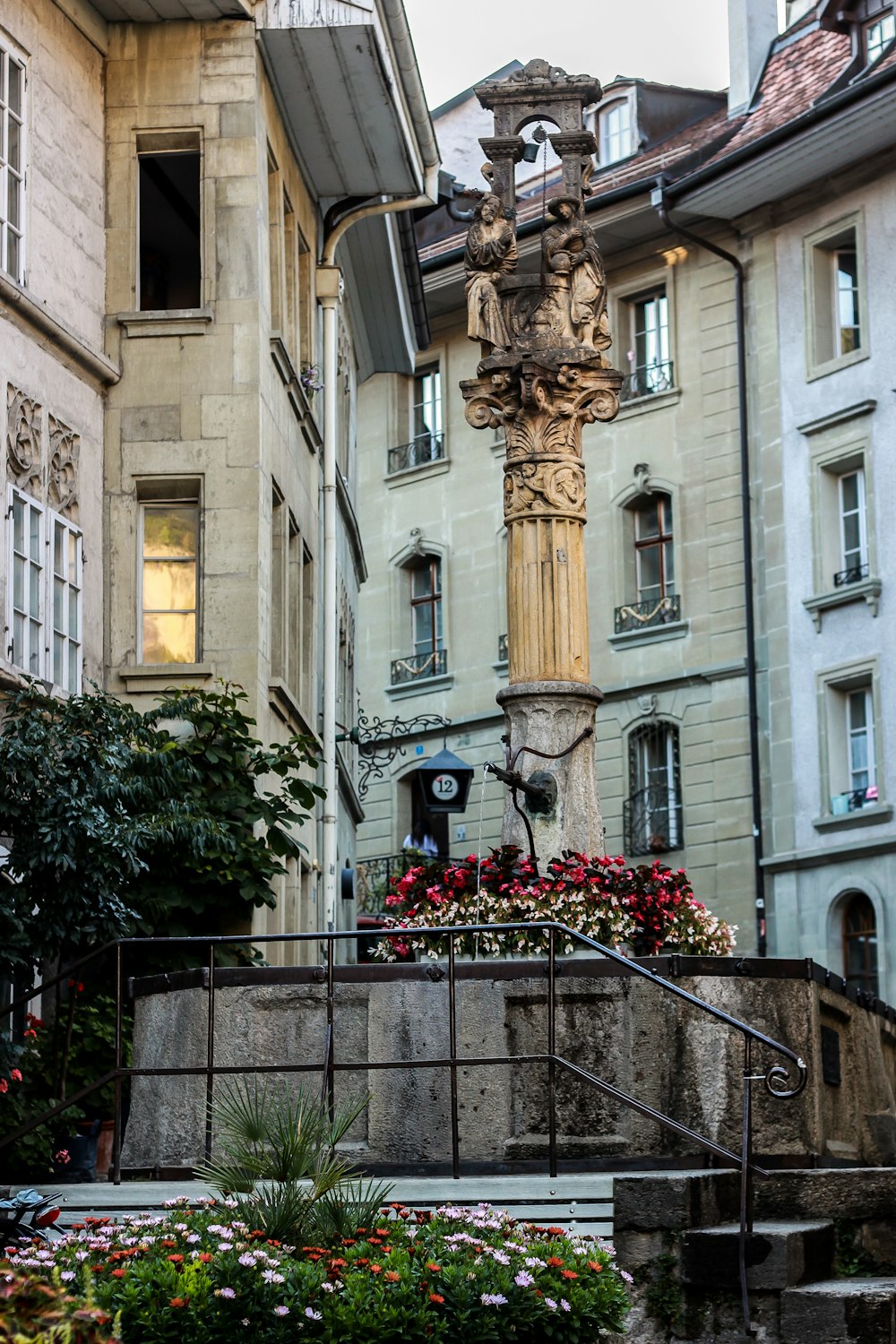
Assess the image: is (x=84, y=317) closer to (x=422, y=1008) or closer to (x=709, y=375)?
(x=422, y=1008)

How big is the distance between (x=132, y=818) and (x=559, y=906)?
2.83m

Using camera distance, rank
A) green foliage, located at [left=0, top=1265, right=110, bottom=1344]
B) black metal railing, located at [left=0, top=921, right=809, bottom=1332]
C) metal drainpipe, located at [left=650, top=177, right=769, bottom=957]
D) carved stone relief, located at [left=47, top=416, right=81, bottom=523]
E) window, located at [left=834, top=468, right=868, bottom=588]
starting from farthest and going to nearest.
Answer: metal drainpipe, located at [left=650, top=177, right=769, bottom=957]
window, located at [left=834, top=468, right=868, bottom=588]
carved stone relief, located at [left=47, top=416, right=81, bottom=523]
black metal railing, located at [left=0, top=921, right=809, bottom=1332]
green foliage, located at [left=0, top=1265, right=110, bottom=1344]

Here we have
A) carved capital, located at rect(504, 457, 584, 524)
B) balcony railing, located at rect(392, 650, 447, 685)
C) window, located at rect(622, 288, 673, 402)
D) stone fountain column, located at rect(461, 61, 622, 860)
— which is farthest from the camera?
balcony railing, located at rect(392, 650, 447, 685)

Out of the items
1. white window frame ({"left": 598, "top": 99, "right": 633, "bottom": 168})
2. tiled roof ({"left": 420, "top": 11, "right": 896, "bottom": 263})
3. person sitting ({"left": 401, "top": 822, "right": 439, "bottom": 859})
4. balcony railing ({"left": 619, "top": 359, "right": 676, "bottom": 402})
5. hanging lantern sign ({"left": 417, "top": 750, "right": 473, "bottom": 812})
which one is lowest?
hanging lantern sign ({"left": 417, "top": 750, "right": 473, "bottom": 812})

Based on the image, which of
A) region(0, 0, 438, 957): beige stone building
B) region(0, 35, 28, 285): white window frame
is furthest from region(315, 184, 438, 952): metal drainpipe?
A: region(0, 35, 28, 285): white window frame

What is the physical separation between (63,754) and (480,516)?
27425 millimetres

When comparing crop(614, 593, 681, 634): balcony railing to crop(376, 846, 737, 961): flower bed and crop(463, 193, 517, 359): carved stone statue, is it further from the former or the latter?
crop(376, 846, 737, 961): flower bed

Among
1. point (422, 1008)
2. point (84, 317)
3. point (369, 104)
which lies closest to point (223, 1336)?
point (422, 1008)

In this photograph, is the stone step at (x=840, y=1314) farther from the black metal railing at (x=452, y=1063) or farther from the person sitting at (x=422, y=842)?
the person sitting at (x=422, y=842)

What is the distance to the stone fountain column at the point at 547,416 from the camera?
1550 centimetres

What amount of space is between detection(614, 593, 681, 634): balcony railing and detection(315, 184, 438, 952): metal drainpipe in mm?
14062

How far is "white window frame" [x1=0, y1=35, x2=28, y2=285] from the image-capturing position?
18.3m

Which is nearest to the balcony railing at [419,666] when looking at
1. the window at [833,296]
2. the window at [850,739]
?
the window at [850,739]

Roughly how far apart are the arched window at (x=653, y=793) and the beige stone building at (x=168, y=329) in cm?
1525
